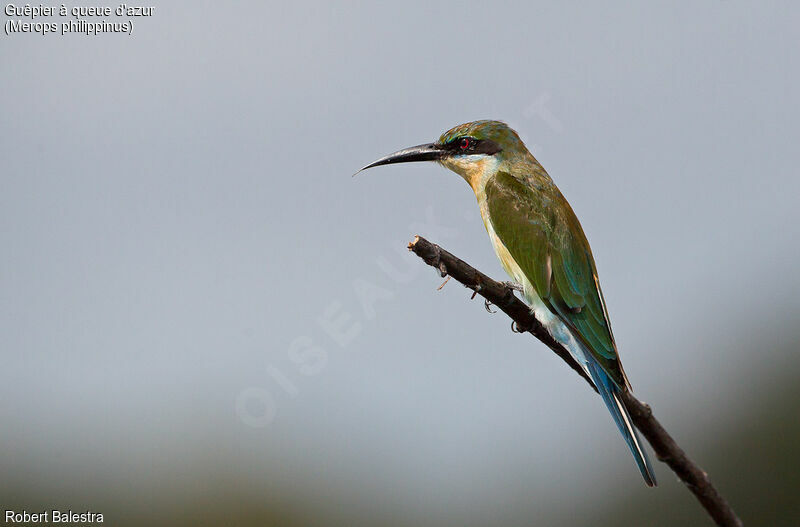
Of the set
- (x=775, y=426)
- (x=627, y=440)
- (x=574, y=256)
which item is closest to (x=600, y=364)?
(x=627, y=440)

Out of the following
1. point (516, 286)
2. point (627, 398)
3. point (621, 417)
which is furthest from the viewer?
point (516, 286)

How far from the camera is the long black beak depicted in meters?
4.80

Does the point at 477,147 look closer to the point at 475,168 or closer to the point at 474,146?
the point at 474,146

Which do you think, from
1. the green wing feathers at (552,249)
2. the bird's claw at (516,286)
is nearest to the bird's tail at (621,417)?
the green wing feathers at (552,249)

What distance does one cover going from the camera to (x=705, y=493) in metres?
1.89

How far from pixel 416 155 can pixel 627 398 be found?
7.92 feet

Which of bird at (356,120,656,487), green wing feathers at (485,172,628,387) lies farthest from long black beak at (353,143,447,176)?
green wing feathers at (485,172,628,387)

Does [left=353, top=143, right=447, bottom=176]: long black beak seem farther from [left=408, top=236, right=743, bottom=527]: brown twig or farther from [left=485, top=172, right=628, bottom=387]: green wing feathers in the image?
[left=408, top=236, right=743, bottom=527]: brown twig

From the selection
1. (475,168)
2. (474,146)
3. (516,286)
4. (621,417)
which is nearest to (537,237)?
(516,286)

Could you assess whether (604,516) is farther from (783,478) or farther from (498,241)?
(498,241)

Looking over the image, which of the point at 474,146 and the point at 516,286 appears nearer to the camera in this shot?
the point at 516,286

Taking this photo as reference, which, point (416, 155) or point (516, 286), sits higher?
point (416, 155)

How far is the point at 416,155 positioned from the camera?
482 centimetres

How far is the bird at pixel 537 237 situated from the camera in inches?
141
